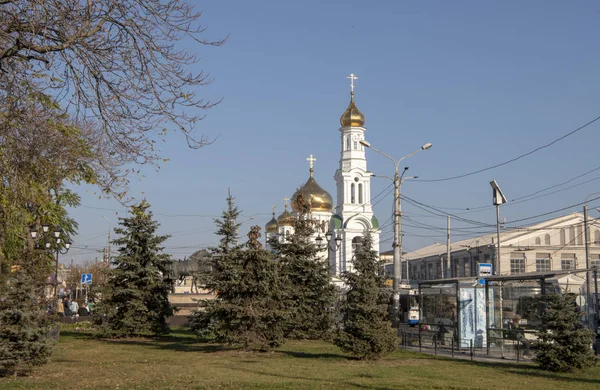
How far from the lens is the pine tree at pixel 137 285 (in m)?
29.8

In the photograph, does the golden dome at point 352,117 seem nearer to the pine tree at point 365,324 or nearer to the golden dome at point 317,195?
the golden dome at point 317,195

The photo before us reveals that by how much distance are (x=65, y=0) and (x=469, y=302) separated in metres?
18.5

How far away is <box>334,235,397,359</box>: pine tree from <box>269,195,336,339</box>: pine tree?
8.48 metres

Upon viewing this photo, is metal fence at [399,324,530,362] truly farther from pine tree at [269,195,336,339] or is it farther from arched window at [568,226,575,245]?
arched window at [568,226,575,245]

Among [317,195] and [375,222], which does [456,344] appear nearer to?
[375,222]

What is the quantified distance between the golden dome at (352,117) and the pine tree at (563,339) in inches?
2149

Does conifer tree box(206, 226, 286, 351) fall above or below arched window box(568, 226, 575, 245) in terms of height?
below

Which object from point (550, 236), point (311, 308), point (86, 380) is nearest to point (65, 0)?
point (86, 380)

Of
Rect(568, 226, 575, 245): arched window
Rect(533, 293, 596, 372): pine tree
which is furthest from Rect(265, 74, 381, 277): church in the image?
Rect(533, 293, 596, 372): pine tree

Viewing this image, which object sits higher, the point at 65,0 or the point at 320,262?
Answer: the point at 65,0

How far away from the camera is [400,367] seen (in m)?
18.9

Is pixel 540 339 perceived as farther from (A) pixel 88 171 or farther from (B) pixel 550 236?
(B) pixel 550 236

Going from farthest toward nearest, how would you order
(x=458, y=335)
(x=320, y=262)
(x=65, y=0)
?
(x=320, y=262)
(x=458, y=335)
(x=65, y=0)

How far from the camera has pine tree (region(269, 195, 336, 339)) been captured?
100 ft
